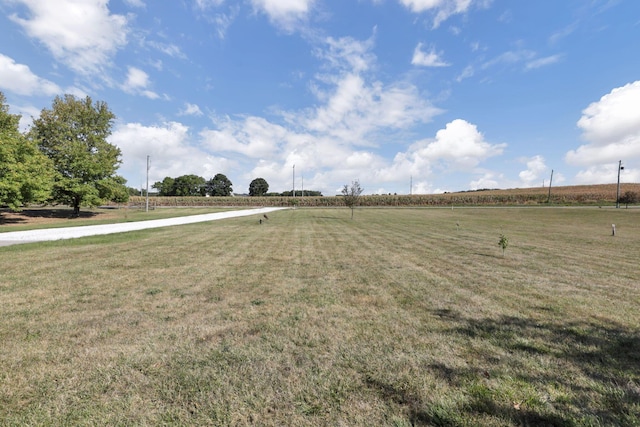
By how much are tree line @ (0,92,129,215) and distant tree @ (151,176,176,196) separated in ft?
290

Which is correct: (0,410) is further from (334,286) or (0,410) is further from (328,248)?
(328,248)

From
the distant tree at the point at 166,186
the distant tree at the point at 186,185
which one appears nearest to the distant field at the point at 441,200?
the distant tree at the point at 186,185

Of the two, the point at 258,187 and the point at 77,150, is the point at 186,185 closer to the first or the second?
the point at 258,187

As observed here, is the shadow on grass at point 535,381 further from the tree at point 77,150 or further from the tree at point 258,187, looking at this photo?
the tree at point 258,187

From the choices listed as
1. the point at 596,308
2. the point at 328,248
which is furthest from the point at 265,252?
the point at 596,308

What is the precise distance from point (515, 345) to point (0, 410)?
18.9 ft

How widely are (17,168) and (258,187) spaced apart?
113373mm

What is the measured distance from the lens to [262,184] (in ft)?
444

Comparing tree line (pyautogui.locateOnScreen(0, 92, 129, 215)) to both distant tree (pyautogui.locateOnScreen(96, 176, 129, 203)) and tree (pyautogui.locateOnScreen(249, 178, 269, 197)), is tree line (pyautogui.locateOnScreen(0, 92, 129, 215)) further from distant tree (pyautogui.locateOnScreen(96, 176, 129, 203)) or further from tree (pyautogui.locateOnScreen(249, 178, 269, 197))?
tree (pyautogui.locateOnScreen(249, 178, 269, 197))

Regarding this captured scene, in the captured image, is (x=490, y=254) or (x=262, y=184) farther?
(x=262, y=184)

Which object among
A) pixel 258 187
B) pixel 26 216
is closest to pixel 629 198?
pixel 26 216

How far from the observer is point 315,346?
12.0ft

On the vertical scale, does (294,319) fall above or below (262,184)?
below

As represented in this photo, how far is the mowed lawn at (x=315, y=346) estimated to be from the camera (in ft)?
8.22
